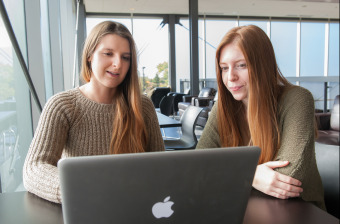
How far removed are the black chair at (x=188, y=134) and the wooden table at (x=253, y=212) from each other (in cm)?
196

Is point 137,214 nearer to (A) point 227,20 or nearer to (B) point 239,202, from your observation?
(B) point 239,202

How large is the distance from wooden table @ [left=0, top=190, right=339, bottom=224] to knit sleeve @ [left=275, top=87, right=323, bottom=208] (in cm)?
14

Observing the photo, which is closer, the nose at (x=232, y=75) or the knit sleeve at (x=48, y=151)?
the knit sleeve at (x=48, y=151)

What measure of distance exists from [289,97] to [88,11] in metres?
9.01

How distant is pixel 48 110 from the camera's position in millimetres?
1183

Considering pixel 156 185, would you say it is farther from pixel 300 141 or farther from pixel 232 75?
pixel 232 75

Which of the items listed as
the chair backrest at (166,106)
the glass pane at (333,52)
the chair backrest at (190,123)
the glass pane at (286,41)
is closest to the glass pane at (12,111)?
the chair backrest at (190,123)

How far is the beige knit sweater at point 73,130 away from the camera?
3.57 ft

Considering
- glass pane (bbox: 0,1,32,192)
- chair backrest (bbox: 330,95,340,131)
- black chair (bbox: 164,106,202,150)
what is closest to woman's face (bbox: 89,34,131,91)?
glass pane (bbox: 0,1,32,192)

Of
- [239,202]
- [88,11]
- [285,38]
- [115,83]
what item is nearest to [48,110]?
[115,83]

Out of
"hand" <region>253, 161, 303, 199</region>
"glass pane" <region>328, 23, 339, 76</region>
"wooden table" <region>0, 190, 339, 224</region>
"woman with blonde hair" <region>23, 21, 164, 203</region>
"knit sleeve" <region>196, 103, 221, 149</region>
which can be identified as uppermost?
"glass pane" <region>328, 23, 339, 76</region>

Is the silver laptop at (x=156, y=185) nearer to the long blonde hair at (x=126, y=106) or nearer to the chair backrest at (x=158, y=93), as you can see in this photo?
the long blonde hair at (x=126, y=106)

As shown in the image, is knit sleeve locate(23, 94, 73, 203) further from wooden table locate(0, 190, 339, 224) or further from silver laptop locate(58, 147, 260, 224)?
silver laptop locate(58, 147, 260, 224)

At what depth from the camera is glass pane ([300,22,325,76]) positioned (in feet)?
33.5
